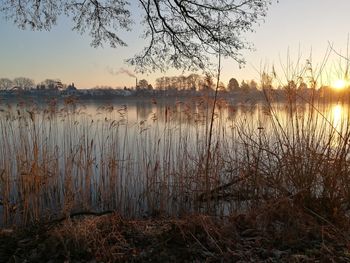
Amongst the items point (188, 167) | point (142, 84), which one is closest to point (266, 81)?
point (188, 167)

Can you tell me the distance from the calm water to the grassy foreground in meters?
1.05

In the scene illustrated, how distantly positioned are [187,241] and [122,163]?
3.28 metres

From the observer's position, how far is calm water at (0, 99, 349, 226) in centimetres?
451

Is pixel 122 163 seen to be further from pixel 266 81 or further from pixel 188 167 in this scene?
pixel 266 81

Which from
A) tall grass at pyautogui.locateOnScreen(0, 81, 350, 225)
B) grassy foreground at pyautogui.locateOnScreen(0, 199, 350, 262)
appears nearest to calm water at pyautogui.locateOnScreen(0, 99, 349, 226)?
tall grass at pyautogui.locateOnScreen(0, 81, 350, 225)

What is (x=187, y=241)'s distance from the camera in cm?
292

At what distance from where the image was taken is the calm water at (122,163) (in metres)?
4.51

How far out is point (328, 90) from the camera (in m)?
4.14

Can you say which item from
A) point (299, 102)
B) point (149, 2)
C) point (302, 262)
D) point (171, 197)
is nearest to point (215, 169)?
point (171, 197)

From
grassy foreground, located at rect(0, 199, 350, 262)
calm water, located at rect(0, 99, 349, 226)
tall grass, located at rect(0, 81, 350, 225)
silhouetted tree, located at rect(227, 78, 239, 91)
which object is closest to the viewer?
grassy foreground, located at rect(0, 199, 350, 262)

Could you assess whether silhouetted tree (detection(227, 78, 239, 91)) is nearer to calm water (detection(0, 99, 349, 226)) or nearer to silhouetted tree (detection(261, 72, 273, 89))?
calm water (detection(0, 99, 349, 226))

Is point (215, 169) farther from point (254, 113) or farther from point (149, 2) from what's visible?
point (149, 2)

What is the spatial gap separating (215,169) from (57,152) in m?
2.58

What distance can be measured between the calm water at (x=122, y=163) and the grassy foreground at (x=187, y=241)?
105 centimetres
